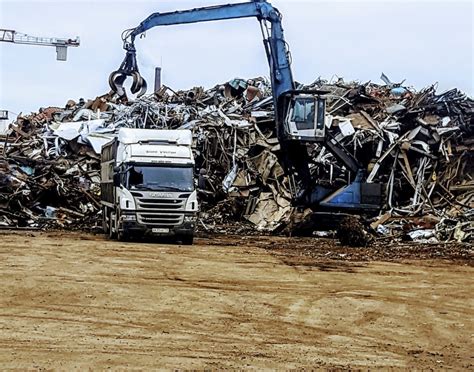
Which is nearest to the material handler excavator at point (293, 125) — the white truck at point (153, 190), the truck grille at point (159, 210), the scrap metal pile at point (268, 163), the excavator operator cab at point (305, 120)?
the excavator operator cab at point (305, 120)

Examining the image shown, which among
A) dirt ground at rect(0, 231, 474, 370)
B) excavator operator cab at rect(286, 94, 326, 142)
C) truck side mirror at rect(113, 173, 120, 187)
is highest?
excavator operator cab at rect(286, 94, 326, 142)

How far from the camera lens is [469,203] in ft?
103

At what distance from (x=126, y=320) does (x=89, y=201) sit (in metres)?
22.2

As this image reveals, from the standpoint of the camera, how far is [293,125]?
2902cm

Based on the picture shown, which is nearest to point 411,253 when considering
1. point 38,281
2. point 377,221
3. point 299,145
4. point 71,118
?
point 377,221

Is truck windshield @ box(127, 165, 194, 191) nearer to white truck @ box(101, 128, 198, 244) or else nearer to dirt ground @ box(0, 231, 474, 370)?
white truck @ box(101, 128, 198, 244)

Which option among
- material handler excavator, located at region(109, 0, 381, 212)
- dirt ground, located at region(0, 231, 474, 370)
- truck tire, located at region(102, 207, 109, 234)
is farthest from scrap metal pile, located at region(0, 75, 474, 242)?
dirt ground, located at region(0, 231, 474, 370)

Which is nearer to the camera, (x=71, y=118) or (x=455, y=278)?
(x=455, y=278)

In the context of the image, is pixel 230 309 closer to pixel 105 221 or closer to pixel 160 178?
pixel 160 178

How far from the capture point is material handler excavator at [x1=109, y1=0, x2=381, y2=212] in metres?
29.0

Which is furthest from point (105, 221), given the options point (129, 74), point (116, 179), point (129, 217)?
point (129, 74)

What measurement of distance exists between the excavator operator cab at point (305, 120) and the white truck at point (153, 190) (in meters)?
4.32

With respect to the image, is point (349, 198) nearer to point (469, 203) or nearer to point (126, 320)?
point (469, 203)

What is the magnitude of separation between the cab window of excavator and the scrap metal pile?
134 inches
